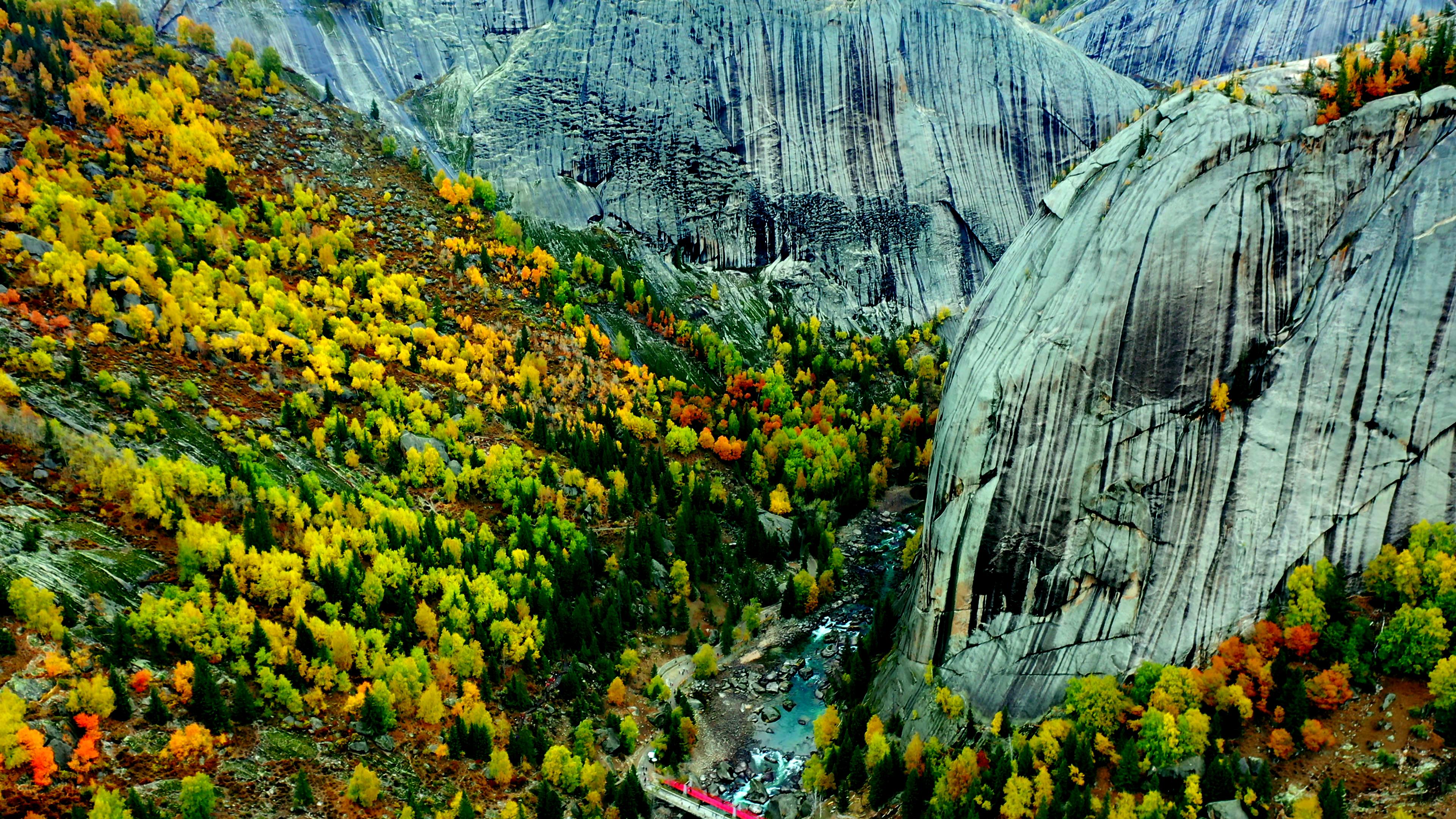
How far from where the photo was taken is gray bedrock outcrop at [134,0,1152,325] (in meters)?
134

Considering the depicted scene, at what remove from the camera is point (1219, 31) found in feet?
524

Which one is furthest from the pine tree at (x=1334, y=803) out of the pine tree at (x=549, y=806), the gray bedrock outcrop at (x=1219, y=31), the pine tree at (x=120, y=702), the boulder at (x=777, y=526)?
the gray bedrock outcrop at (x=1219, y=31)

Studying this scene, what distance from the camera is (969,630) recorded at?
209 feet

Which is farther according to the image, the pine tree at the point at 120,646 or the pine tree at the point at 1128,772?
the pine tree at the point at 1128,772

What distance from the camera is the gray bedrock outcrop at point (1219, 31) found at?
481 feet

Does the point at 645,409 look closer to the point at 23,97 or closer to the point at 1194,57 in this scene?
the point at 23,97

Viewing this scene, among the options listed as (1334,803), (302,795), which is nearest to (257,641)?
(302,795)

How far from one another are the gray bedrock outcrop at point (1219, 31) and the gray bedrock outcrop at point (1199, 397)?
10391 centimetres

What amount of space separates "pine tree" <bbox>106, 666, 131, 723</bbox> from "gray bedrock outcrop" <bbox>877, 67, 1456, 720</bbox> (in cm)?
4856

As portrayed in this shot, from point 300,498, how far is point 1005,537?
52.9m

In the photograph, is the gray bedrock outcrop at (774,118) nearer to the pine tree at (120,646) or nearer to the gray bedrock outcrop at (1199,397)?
the gray bedrock outcrop at (1199,397)

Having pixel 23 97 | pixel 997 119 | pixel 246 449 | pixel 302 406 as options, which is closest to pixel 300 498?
pixel 246 449

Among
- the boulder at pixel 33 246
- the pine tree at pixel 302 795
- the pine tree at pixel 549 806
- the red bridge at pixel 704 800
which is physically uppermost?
the boulder at pixel 33 246

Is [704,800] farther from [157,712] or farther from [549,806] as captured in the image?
[157,712]
